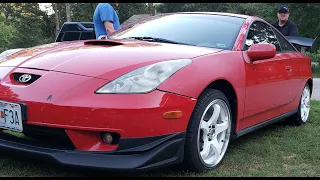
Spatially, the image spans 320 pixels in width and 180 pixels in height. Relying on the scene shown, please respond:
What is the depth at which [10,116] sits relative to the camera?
110 inches

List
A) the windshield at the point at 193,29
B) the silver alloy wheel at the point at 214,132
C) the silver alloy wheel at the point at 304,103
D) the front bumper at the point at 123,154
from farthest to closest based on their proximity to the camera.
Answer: the silver alloy wheel at the point at 304,103, the windshield at the point at 193,29, the silver alloy wheel at the point at 214,132, the front bumper at the point at 123,154

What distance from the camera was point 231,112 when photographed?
3508 mm

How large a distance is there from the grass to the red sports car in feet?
0.63

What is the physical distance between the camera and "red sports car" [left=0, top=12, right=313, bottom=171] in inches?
104

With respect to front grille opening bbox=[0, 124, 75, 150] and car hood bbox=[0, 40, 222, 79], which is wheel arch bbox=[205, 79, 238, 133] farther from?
front grille opening bbox=[0, 124, 75, 150]

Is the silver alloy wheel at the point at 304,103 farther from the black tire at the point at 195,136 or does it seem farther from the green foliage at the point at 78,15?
the green foliage at the point at 78,15

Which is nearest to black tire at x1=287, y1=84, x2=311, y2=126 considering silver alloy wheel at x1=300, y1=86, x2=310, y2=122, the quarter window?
silver alloy wheel at x1=300, y1=86, x2=310, y2=122

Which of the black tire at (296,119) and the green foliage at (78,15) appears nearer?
the black tire at (296,119)

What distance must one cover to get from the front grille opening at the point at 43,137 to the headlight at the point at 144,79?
0.38 metres

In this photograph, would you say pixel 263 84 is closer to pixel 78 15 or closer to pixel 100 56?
pixel 100 56

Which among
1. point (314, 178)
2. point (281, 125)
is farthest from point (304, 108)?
point (314, 178)

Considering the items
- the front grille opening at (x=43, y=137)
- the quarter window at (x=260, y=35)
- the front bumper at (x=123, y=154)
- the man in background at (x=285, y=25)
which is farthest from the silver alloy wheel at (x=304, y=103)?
the front grille opening at (x=43, y=137)

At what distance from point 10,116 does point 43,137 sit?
0.26 meters

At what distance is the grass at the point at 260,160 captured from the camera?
310 centimetres
